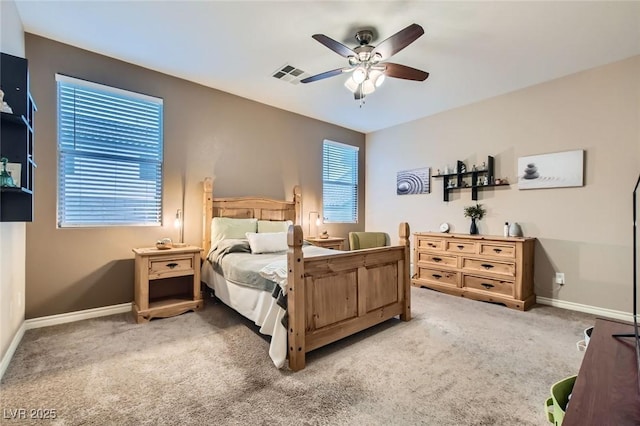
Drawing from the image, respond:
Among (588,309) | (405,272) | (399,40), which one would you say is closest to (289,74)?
(399,40)

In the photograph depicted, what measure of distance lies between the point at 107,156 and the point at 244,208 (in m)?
1.70

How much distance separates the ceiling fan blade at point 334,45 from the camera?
85.9 inches

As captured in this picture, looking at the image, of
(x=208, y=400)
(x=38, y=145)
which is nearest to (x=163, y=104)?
(x=38, y=145)

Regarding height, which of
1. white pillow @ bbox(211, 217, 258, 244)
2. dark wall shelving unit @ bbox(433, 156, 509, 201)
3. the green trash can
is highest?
dark wall shelving unit @ bbox(433, 156, 509, 201)

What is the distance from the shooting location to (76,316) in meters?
3.00

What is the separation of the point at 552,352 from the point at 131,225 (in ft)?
14.4

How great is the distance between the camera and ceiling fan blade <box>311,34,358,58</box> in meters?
2.18

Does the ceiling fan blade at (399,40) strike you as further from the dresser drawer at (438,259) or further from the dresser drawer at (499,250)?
the dresser drawer at (438,259)

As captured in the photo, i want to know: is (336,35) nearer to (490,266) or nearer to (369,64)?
(369,64)

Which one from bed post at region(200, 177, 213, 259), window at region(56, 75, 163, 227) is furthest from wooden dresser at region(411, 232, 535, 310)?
window at region(56, 75, 163, 227)

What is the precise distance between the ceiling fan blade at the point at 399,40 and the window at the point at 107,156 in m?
2.76

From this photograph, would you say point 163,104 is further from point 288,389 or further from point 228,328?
point 288,389

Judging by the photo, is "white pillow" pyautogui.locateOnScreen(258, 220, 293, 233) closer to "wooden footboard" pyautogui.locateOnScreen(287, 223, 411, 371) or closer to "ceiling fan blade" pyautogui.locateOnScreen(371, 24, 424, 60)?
"wooden footboard" pyautogui.locateOnScreen(287, 223, 411, 371)

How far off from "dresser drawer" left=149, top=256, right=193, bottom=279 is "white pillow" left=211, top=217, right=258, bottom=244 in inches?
21.2
